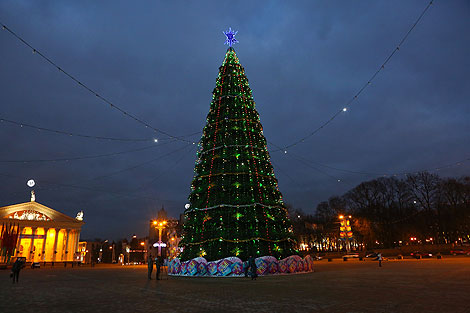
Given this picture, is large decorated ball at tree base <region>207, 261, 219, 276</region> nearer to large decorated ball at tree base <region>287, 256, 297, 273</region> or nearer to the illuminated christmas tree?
the illuminated christmas tree

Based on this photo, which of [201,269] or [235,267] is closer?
[235,267]

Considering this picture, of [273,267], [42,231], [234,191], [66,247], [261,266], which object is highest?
[42,231]

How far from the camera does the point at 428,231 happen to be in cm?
5788

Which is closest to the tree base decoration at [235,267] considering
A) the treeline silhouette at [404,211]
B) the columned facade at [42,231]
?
the treeline silhouette at [404,211]

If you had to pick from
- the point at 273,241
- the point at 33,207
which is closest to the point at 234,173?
the point at 273,241

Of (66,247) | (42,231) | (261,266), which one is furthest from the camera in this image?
(42,231)

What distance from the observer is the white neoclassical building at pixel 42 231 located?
6500 cm

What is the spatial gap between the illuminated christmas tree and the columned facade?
194 feet

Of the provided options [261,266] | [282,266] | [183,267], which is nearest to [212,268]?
[183,267]

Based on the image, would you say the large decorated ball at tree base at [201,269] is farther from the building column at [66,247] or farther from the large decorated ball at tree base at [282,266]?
the building column at [66,247]

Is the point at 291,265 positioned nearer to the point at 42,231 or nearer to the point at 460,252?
the point at 460,252

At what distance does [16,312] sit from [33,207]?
237 ft

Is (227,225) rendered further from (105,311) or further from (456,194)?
(456,194)

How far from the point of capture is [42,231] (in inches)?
2808
